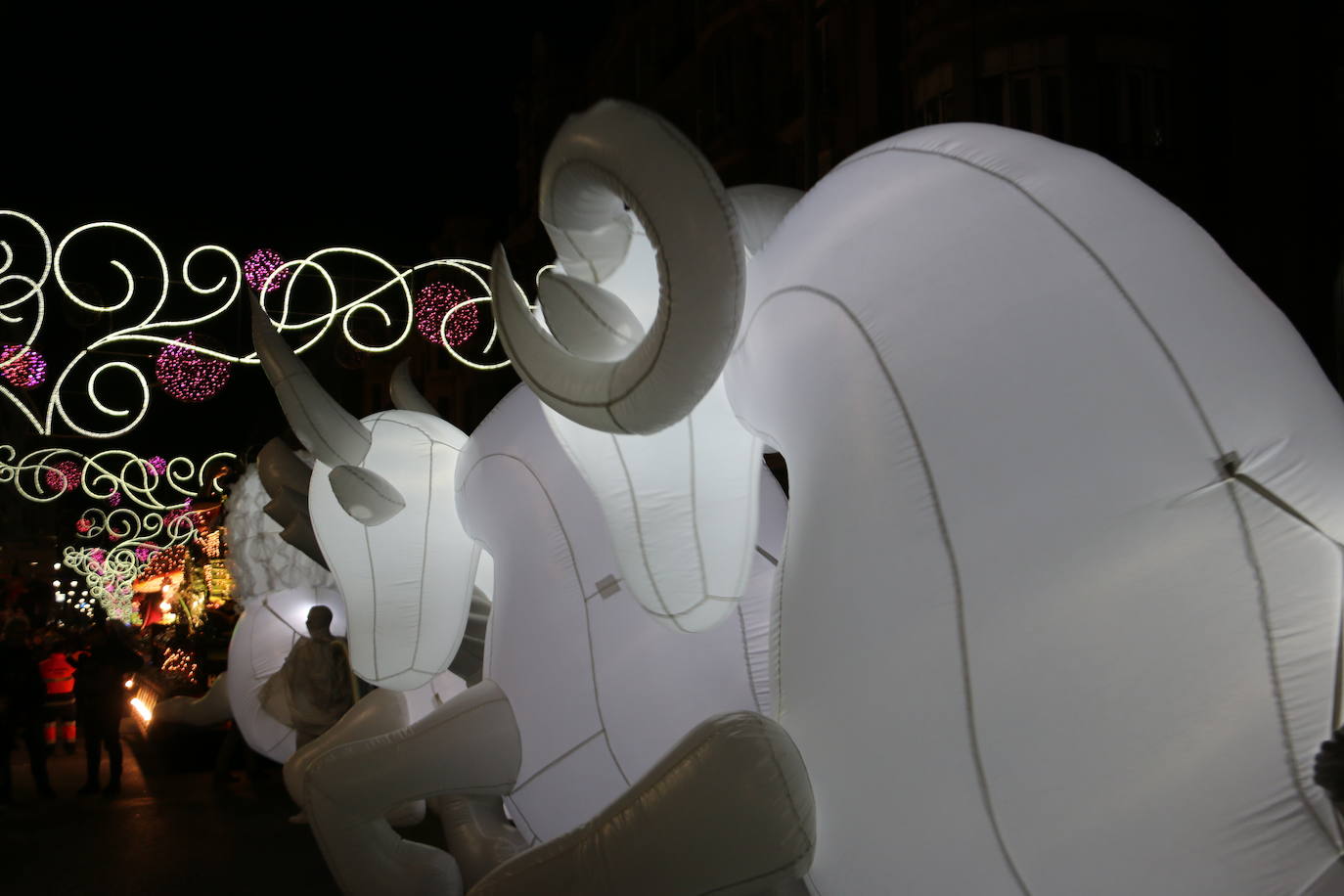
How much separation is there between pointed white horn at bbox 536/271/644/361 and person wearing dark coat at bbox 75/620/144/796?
363 inches

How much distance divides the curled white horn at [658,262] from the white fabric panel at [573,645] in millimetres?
1097

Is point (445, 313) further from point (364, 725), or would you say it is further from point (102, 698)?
point (102, 698)

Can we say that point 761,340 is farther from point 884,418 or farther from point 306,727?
point 306,727

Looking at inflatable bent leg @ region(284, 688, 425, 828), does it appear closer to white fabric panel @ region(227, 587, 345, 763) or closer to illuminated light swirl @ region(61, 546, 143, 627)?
white fabric panel @ region(227, 587, 345, 763)

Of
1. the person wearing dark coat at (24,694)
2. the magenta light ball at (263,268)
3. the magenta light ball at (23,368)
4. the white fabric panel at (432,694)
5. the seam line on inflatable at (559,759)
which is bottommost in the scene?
the person wearing dark coat at (24,694)

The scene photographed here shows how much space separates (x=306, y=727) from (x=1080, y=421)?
23.5ft

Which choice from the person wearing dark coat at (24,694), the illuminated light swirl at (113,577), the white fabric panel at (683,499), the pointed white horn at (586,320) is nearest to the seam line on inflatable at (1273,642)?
the white fabric panel at (683,499)

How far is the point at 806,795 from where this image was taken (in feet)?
9.14

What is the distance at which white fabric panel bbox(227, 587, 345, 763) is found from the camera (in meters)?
8.99

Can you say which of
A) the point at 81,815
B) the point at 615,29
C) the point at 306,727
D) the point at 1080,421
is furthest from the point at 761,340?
the point at 615,29

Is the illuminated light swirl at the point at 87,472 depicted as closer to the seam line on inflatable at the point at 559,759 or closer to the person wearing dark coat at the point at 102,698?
the person wearing dark coat at the point at 102,698

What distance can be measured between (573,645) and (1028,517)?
214cm

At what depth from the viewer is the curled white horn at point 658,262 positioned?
2.93 meters


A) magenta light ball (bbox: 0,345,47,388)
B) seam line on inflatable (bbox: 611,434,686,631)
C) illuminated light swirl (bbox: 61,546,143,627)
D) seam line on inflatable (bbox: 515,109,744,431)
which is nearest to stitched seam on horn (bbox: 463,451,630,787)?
seam line on inflatable (bbox: 611,434,686,631)
